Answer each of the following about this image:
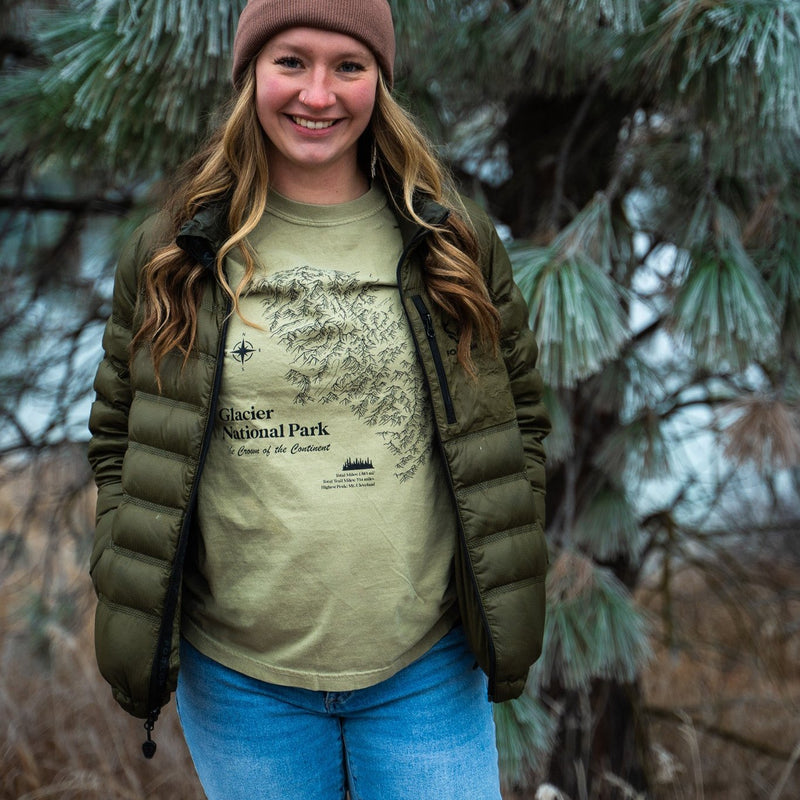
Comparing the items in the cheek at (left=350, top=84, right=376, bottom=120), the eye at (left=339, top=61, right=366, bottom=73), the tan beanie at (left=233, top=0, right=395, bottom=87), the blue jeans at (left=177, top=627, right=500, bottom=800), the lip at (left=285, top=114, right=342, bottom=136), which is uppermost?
the tan beanie at (left=233, top=0, right=395, bottom=87)

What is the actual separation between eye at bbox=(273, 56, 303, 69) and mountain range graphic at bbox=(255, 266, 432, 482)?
0.32 m

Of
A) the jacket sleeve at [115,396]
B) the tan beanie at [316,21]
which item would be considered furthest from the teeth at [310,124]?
the jacket sleeve at [115,396]

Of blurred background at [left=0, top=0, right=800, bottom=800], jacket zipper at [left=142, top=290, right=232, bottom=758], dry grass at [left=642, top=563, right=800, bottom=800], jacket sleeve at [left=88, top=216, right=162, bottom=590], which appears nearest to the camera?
jacket zipper at [left=142, top=290, right=232, bottom=758]

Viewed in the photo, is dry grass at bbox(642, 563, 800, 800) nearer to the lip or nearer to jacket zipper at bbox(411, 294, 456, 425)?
jacket zipper at bbox(411, 294, 456, 425)

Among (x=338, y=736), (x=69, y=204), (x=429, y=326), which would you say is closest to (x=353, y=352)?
(x=429, y=326)

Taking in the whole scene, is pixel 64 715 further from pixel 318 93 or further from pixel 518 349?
pixel 318 93

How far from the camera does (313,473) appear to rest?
54.6 inches

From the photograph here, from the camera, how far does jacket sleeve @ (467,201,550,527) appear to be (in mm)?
1566

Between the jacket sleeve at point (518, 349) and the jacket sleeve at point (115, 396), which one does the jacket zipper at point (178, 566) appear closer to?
the jacket sleeve at point (115, 396)

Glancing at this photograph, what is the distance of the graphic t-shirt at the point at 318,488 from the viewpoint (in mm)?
1390

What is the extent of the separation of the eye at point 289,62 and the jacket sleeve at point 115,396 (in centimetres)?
35

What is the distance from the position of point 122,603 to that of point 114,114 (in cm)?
103

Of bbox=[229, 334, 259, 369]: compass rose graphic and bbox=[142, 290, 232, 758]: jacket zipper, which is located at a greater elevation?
bbox=[229, 334, 259, 369]: compass rose graphic

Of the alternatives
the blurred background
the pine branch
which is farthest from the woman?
the pine branch
